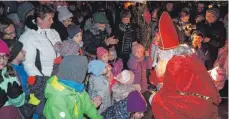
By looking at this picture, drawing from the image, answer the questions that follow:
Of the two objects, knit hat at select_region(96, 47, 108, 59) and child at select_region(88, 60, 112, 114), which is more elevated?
knit hat at select_region(96, 47, 108, 59)

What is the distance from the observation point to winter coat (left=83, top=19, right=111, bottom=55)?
6.66 m

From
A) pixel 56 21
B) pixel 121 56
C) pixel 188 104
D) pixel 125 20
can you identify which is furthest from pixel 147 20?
pixel 188 104

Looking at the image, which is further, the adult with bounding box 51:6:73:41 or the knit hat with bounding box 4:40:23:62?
the adult with bounding box 51:6:73:41

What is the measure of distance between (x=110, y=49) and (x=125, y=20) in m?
1.08

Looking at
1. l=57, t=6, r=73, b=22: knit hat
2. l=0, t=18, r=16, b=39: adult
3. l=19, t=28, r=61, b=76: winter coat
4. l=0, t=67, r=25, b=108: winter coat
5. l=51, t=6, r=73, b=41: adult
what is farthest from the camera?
l=57, t=6, r=73, b=22: knit hat

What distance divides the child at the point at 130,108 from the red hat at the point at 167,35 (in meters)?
0.71

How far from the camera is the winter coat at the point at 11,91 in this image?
3879 millimetres

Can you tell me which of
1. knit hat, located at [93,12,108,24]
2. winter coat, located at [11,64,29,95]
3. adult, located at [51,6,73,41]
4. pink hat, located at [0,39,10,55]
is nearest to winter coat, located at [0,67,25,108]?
pink hat, located at [0,39,10,55]

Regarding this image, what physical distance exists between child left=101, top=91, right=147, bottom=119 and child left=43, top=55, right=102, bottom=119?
67cm

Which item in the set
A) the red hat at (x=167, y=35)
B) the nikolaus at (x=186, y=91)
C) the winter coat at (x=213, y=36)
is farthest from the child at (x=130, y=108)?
the winter coat at (x=213, y=36)

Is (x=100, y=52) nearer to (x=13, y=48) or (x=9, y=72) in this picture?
(x=13, y=48)

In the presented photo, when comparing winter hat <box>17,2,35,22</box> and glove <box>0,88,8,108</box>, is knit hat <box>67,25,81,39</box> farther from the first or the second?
glove <box>0,88,8,108</box>

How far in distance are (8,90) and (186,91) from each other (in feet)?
6.54

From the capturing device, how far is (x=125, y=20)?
782cm
